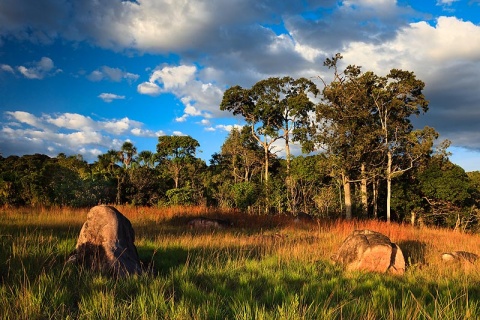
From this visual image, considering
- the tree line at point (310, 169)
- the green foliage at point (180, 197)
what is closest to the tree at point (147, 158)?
the tree line at point (310, 169)

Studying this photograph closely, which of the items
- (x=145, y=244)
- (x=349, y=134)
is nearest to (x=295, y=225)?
(x=145, y=244)

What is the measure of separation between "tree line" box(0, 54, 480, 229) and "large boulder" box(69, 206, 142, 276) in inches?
543

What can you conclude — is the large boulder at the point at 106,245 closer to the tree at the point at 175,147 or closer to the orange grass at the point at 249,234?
the orange grass at the point at 249,234

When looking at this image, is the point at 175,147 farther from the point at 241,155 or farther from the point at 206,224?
the point at 206,224

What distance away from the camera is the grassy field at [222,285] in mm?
3898

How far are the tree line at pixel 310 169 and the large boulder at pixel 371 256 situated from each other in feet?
49.1

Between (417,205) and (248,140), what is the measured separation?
21.2m

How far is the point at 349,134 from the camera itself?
100 ft

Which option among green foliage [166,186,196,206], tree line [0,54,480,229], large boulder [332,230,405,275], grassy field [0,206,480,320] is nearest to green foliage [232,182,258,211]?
tree line [0,54,480,229]

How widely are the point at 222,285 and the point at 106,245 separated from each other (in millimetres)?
2212

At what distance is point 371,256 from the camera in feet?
25.4

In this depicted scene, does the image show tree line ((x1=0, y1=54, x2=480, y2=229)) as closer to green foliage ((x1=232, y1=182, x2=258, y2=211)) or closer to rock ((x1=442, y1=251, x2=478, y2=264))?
green foliage ((x1=232, y1=182, x2=258, y2=211))

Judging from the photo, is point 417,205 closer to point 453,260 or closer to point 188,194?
point 188,194

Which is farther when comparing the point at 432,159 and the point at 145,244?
the point at 432,159
